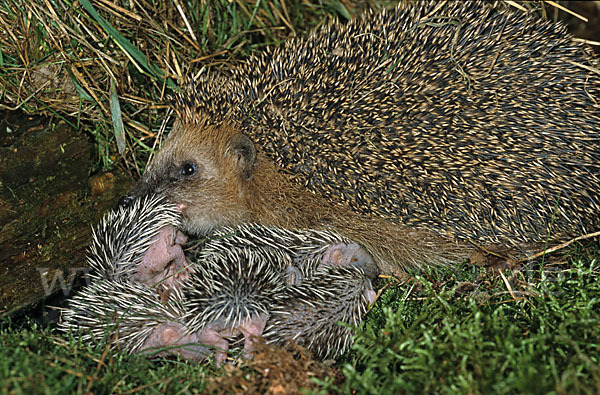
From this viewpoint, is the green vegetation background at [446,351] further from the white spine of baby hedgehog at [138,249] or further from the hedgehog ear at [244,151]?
the hedgehog ear at [244,151]

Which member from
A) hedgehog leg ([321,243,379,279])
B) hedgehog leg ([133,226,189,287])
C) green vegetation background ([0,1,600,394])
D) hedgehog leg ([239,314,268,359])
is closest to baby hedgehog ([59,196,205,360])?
hedgehog leg ([133,226,189,287])

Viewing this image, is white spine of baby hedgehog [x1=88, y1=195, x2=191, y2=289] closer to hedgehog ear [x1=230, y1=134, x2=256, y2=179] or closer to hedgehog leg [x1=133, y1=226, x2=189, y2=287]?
hedgehog leg [x1=133, y1=226, x2=189, y2=287]

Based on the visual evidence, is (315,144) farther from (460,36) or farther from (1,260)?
(1,260)

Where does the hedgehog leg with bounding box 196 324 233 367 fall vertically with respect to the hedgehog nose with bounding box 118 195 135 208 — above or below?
below

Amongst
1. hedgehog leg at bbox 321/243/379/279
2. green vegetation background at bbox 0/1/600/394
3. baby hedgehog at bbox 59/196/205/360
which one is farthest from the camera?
hedgehog leg at bbox 321/243/379/279

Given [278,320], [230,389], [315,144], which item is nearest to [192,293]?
[278,320]

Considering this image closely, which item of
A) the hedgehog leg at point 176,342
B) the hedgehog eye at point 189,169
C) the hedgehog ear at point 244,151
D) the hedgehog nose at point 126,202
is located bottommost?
the hedgehog leg at point 176,342

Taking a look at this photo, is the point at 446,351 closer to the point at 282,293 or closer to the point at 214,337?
the point at 282,293

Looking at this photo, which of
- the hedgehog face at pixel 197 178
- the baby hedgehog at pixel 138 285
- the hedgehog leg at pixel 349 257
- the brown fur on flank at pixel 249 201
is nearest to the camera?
the baby hedgehog at pixel 138 285

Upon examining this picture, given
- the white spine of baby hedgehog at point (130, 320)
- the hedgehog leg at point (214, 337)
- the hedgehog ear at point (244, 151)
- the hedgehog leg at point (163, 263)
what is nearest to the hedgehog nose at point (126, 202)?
the hedgehog leg at point (163, 263)
